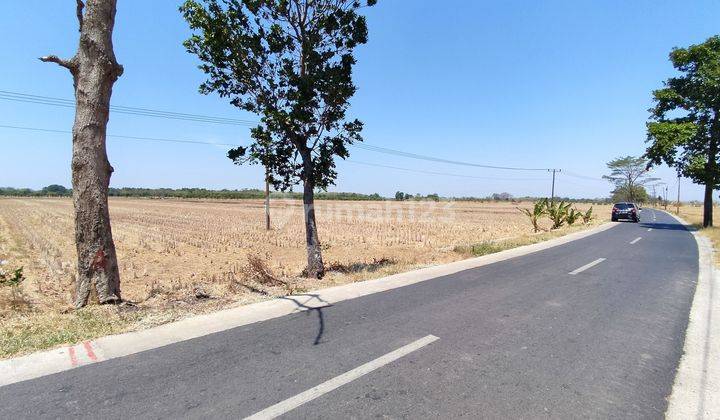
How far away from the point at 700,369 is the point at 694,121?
2868 cm

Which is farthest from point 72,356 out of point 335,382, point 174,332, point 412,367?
point 412,367

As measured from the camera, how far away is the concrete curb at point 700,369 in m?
3.12

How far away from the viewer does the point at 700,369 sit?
3.87 meters

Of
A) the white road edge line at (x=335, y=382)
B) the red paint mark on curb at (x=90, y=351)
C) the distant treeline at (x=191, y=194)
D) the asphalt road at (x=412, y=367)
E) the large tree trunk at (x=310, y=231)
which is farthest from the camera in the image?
the distant treeline at (x=191, y=194)

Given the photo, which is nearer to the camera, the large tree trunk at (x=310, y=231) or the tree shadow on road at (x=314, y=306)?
the tree shadow on road at (x=314, y=306)

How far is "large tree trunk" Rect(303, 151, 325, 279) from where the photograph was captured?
8820mm

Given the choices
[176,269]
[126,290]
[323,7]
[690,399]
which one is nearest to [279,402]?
[690,399]

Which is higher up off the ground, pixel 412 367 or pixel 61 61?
pixel 61 61

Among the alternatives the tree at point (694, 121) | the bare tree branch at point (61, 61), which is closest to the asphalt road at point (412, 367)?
the bare tree branch at point (61, 61)

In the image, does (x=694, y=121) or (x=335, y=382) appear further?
(x=694, y=121)

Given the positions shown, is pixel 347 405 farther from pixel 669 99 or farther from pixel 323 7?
pixel 669 99

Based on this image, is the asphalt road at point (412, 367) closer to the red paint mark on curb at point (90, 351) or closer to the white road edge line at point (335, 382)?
the white road edge line at point (335, 382)

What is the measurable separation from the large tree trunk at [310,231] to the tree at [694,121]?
24621 mm

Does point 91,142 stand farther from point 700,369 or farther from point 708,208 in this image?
point 708,208
